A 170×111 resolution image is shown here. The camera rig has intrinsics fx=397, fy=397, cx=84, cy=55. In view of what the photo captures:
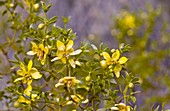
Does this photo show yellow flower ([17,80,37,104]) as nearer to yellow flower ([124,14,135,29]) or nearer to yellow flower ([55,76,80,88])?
yellow flower ([55,76,80,88])

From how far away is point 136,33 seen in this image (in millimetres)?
2332

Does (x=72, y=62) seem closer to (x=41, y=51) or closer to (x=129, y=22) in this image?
(x=41, y=51)

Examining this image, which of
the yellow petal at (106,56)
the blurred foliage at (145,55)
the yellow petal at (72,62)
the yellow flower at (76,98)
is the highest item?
the blurred foliage at (145,55)

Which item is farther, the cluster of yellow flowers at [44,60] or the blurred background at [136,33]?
the blurred background at [136,33]

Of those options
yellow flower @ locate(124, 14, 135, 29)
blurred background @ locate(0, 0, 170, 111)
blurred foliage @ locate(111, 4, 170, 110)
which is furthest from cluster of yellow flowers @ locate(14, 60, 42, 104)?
yellow flower @ locate(124, 14, 135, 29)

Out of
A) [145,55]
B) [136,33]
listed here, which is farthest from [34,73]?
[136,33]

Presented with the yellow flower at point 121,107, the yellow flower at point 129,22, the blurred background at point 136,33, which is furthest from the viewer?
the yellow flower at point 129,22

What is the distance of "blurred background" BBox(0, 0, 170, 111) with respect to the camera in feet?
6.90

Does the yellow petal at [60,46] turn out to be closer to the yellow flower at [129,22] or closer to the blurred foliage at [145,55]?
the blurred foliage at [145,55]

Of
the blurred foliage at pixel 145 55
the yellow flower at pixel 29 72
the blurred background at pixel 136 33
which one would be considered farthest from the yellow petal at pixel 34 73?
the blurred foliage at pixel 145 55

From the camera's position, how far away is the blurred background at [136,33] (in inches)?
82.8

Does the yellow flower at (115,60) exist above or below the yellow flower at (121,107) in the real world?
above

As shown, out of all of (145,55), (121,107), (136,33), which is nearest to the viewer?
(121,107)

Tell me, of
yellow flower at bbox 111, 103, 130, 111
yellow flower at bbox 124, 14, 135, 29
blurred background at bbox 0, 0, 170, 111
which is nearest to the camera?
yellow flower at bbox 111, 103, 130, 111
